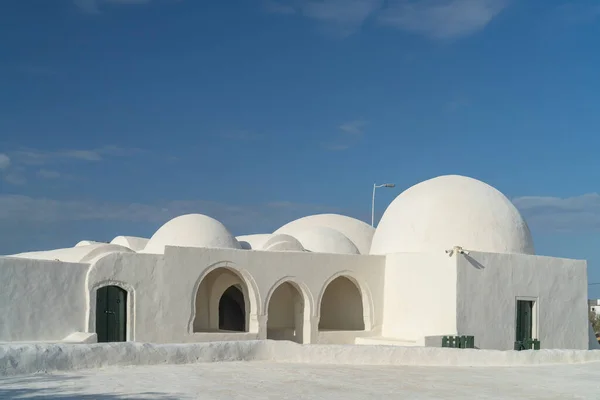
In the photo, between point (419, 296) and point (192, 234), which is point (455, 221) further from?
point (192, 234)

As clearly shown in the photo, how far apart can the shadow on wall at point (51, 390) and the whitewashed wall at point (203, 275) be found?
6769 mm

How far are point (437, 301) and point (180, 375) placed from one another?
9.78 meters

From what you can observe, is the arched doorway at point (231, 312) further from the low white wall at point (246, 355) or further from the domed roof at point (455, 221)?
the low white wall at point (246, 355)

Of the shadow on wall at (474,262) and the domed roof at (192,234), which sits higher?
the domed roof at (192,234)

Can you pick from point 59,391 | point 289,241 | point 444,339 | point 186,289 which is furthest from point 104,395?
point 289,241

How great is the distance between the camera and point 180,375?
9.84m

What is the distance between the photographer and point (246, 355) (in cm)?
1188

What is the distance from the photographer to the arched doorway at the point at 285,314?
64.9 ft

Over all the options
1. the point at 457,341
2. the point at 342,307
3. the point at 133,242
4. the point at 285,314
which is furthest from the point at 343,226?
the point at 457,341

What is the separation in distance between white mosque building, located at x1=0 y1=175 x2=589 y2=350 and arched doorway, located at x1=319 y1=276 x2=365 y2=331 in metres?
0.04

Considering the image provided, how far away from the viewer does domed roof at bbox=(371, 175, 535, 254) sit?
19.3 metres

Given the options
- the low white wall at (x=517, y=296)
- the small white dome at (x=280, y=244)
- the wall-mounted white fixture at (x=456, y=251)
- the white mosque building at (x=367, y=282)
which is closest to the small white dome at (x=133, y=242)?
the white mosque building at (x=367, y=282)

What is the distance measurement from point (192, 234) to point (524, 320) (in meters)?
9.21

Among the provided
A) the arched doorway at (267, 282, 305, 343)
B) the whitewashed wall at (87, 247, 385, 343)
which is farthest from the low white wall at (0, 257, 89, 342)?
the arched doorway at (267, 282, 305, 343)
